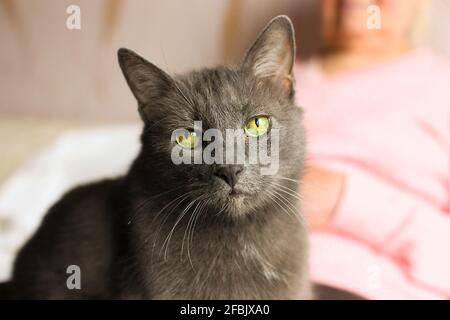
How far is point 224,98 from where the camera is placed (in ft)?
2.45

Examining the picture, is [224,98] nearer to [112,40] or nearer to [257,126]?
[257,126]

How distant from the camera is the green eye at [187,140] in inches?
29.2

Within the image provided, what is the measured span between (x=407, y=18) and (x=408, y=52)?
0.29ft

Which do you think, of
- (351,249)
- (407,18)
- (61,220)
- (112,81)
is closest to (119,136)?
(112,81)

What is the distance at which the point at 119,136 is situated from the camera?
4.79 ft

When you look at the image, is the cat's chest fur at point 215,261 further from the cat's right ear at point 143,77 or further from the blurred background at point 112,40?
the blurred background at point 112,40

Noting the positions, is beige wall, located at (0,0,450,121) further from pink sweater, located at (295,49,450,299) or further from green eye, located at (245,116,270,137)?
green eye, located at (245,116,270,137)

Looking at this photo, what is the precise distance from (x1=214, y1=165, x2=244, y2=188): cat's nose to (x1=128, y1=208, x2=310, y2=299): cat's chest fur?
0.11 meters

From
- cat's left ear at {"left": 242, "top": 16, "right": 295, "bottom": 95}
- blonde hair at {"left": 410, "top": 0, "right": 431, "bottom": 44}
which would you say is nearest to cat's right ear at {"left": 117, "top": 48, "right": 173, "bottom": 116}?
cat's left ear at {"left": 242, "top": 16, "right": 295, "bottom": 95}

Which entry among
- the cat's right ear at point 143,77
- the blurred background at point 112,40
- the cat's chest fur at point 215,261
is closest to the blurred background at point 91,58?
the blurred background at point 112,40

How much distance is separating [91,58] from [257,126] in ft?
2.42

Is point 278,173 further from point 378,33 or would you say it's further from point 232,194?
point 378,33

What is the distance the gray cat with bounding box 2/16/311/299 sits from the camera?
744 millimetres
